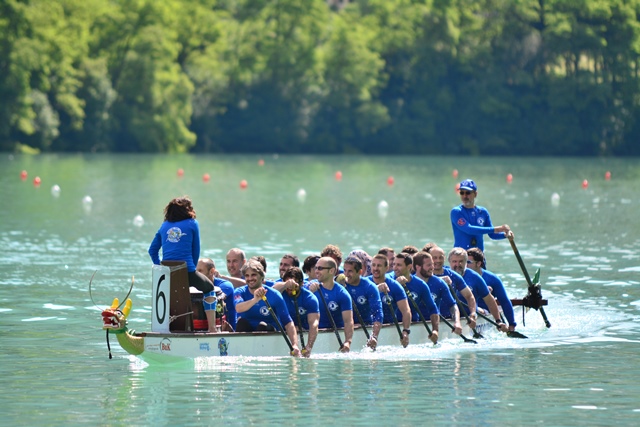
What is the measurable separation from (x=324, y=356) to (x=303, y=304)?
717 millimetres

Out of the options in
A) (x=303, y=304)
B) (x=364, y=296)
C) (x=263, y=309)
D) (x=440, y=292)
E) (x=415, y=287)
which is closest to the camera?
(x=263, y=309)

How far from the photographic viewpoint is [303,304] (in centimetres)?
1484

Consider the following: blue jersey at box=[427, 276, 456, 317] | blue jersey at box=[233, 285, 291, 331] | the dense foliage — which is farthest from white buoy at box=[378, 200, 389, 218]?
the dense foliage

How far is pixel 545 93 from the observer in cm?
9188

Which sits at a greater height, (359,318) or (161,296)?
(161,296)

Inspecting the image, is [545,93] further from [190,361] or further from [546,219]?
[190,361]

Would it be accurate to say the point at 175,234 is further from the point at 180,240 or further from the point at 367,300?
the point at 367,300

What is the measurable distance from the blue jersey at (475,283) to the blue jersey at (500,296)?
0.32m

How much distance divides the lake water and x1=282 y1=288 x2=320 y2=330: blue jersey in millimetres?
525

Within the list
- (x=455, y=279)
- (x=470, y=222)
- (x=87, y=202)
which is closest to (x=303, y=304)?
(x=455, y=279)

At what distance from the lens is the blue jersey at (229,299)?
591 inches

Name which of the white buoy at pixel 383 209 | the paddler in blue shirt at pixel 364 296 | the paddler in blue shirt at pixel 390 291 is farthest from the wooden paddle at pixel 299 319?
the white buoy at pixel 383 209

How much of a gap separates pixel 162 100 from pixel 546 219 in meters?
49.2

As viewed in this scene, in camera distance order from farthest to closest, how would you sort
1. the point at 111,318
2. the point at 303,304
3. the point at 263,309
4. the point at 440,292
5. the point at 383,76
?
the point at 383,76 → the point at 440,292 → the point at 303,304 → the point at 263,309 → the point at 111,318
